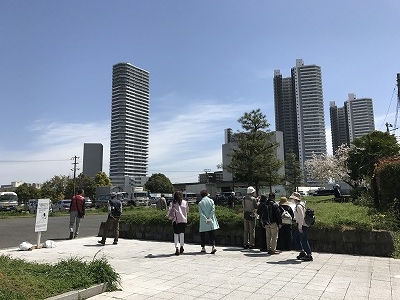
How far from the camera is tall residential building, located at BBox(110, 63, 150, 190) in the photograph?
318 ft

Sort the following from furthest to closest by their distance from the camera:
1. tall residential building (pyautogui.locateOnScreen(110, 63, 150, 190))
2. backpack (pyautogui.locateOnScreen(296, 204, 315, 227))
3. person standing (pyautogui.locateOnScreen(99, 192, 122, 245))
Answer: tall residential building (pyautogui.locateOnScreen(110, 63, 150, 190)) → person standing (pyautogui.locateOnScreen(99, 192, 122, 245)) → backpack (pyautogui.locateOnScreen(296, 204, 315, 227))

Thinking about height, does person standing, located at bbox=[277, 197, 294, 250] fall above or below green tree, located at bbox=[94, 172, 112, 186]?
below

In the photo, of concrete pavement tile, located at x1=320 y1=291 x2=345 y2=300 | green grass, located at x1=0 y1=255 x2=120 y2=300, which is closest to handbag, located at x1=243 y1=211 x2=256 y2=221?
concrete pavement tile, located at x1=320 y1=291 x2=345 y2=300

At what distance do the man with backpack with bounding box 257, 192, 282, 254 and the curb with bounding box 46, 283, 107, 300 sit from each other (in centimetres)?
495

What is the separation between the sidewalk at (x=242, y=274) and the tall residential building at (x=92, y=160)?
7006 cm

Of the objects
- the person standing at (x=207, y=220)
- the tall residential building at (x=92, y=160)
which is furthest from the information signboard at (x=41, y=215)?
the tall residential building at (x=92, y=160)

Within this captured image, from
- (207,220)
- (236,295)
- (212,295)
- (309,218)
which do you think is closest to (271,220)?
(309,218)

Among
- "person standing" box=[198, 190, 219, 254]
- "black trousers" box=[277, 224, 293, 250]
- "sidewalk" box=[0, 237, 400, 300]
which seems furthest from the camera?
"black trousers" box=[277, 224, 293, 250]

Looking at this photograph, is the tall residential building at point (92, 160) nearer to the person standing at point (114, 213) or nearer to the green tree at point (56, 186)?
the green tree at point (56, 186)

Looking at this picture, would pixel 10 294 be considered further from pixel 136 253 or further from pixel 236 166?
pixel 236 166

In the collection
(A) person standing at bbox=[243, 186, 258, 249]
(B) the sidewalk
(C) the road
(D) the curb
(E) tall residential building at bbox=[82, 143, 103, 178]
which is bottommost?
(C) the road

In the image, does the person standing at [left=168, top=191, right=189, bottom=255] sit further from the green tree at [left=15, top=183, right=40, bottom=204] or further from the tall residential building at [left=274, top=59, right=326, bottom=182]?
the tall residential building at [left=274, top=59, right=326, bottom=182]

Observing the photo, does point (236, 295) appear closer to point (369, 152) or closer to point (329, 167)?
point (369, 152)

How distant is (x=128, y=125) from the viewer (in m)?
97.7
